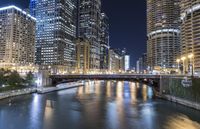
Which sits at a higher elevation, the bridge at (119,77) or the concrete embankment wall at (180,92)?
the bridge at (119,77)

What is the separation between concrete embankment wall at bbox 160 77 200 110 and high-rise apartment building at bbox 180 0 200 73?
2585 inches

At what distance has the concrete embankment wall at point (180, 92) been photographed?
55.2m

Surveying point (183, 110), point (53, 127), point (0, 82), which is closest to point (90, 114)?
point (53, 127)

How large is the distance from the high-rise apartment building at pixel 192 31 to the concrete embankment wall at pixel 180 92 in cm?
6566

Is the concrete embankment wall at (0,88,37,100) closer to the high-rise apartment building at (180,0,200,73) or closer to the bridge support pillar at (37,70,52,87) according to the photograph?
the bridge support pillar at (37,70,52,87)

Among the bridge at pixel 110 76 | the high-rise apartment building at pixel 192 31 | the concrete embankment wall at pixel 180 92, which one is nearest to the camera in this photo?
the concrete embankment wall at pixel 180 92

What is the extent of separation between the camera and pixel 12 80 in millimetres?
93875

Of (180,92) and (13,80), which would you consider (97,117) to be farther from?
(13,80)

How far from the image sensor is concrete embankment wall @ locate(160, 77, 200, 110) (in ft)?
181

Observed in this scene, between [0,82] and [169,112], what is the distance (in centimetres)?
6434

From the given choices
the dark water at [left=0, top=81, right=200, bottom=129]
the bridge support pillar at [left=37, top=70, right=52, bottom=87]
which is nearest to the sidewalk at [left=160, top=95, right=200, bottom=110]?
the dark water at [left=0, top=81, right=200, bottom=129]

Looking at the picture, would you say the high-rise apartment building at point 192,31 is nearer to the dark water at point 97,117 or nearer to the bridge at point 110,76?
the bridge at point 110,76

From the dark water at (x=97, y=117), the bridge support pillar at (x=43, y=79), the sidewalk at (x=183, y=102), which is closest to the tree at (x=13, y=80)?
the bridge support pillar at (x=43, y=79)

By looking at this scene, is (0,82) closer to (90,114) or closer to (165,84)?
(90,114)
